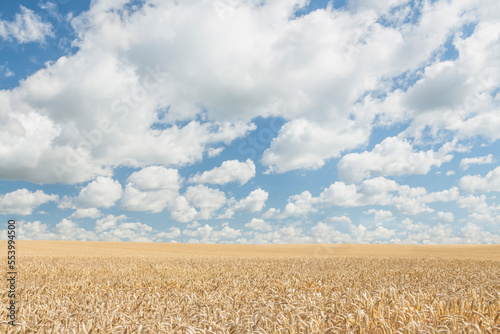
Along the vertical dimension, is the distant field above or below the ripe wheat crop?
below

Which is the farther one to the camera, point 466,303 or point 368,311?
point 466,303

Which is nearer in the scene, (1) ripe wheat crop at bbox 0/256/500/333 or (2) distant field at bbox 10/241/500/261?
(1) ripe wheat crop at bbox 0/256/500/333

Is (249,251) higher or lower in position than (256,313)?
lower

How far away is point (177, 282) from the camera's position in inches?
460

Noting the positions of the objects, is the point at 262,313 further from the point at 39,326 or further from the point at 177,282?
the point at 177,282

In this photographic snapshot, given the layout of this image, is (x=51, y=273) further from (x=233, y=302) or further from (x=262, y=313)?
(x=262, y=313)

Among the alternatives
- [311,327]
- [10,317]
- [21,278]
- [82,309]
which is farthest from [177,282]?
[311,327]

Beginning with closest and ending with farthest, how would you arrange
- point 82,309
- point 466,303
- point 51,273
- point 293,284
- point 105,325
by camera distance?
point 105,325, point 466,303, point 82,309, point 293,284, point 51,273

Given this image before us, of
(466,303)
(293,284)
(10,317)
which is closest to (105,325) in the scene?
(10,317)

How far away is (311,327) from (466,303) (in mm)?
3880

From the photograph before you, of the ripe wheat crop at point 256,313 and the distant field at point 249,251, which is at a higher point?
→ the ripe wheat crop at point 256,313

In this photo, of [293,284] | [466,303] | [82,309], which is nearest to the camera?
[466,303]

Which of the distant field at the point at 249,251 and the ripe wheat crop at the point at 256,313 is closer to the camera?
the ripe wheat crop at the point at 256,313

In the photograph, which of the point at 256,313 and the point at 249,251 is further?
the point at 249,251
